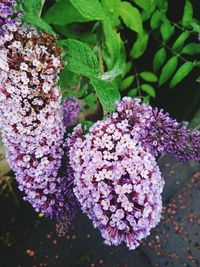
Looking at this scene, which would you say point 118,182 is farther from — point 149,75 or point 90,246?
point 90,246

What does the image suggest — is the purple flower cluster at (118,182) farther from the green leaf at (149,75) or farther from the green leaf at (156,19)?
the green leaf at (149,75)

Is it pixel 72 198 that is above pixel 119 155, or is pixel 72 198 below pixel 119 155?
below

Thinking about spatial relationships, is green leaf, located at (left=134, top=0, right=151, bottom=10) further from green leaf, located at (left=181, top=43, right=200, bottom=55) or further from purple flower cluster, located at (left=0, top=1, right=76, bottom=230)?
purple flower cluster, located at (left=0, top=1, right=76, bottom=230)

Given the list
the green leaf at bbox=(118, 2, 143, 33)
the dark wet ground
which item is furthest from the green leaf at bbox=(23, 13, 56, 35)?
the dark wet ground

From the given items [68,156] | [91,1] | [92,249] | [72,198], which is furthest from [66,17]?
[92,249]

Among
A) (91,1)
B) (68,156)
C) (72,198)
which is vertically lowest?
(72,198)

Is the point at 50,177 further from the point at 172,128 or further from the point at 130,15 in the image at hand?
the point at 130,15
